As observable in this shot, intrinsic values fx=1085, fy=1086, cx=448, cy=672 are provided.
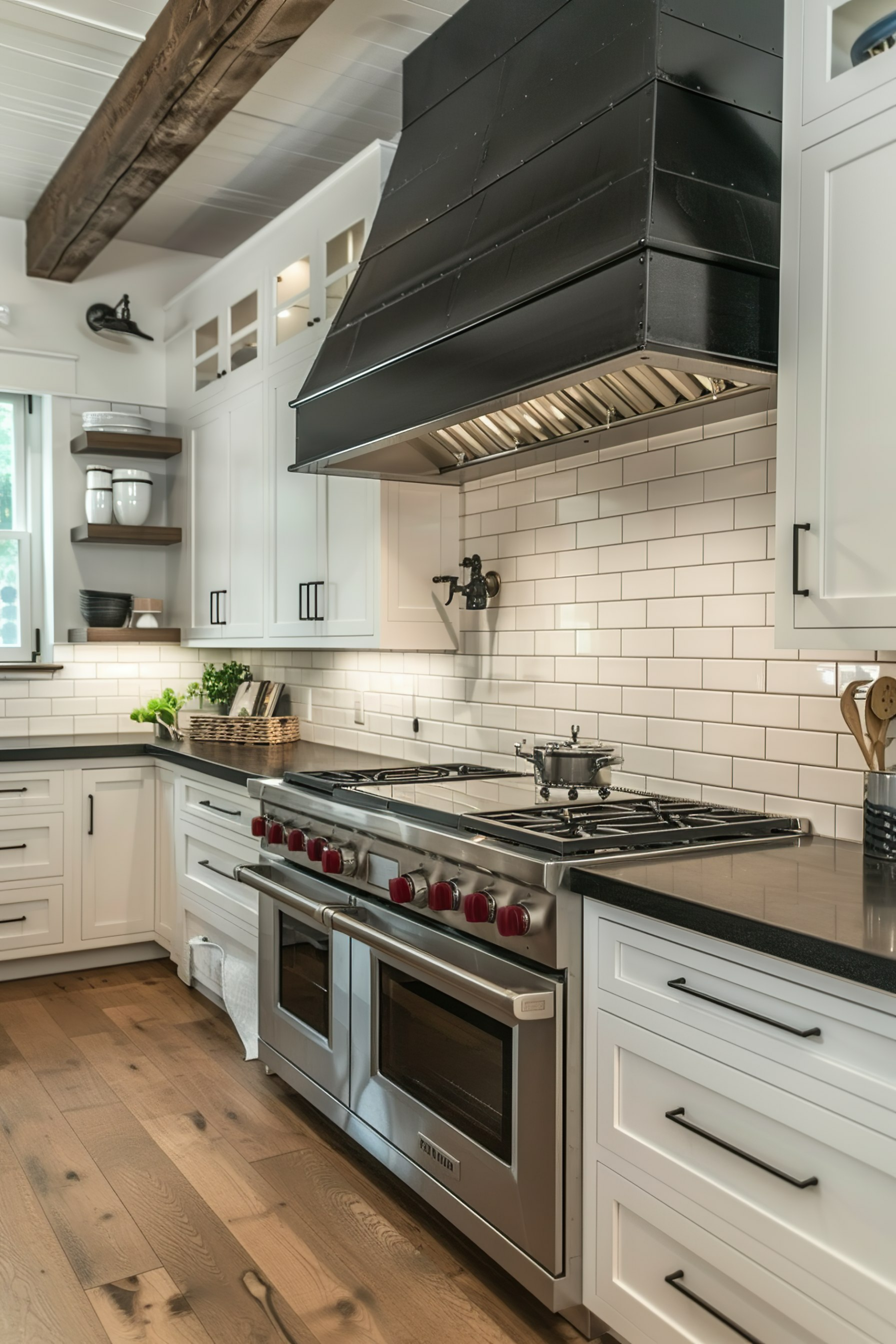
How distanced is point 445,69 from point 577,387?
3.28ft

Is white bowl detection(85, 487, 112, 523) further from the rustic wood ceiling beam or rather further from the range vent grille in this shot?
the range vent grille

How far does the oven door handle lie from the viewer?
1.92m

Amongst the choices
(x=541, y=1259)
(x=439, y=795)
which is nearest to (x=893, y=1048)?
(x=541, y=1259)

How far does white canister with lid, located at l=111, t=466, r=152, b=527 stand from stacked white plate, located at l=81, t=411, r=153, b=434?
172 mm

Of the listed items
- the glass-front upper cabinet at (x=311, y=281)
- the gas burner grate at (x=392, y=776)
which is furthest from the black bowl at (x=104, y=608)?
the gas burner grate at (x=392, y=776)

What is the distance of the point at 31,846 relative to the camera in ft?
13.9

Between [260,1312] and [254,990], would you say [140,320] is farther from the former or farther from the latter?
[260,1312]

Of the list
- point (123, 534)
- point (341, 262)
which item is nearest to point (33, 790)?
point (123, 534)

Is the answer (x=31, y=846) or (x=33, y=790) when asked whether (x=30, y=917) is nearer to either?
(x=31, y=846)

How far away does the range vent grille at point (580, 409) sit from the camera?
2.34 metres

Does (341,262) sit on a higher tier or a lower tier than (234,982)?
higher

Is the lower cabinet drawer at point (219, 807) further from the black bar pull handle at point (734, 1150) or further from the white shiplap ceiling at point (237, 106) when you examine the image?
the white shiplap ceiling at point (237, 106)

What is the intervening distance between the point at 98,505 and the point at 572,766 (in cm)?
303

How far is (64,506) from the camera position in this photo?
15.8 ft
